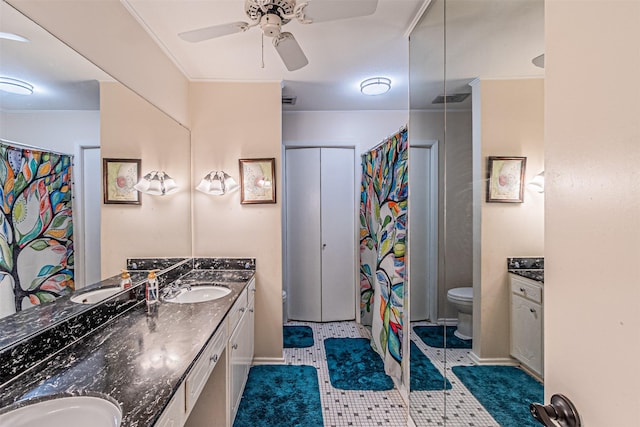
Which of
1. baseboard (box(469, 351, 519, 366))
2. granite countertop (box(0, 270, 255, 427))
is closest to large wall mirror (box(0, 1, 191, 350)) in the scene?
granite countertop (box(0, 270, 255, 427))

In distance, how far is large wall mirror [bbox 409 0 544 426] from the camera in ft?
2.64

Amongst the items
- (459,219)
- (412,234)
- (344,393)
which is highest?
(459,219)

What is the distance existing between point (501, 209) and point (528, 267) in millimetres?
208

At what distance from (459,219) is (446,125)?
1.50 ft

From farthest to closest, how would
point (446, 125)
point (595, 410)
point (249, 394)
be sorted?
point (249, 394) < point (446, 125) < point (595, 410)

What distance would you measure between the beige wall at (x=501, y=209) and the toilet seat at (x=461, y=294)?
0.05m

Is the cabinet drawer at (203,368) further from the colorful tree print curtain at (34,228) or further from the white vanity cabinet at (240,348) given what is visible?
the colorful tree print curtain at (34,228)

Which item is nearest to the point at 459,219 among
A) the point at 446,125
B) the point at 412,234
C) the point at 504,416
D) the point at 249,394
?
the point at 446,125

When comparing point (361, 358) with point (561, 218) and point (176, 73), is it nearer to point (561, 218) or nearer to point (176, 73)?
point (561, 218)

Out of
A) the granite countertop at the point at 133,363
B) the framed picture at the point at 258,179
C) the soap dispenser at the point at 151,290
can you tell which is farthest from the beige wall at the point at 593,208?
the framed picture at the point at 258,179

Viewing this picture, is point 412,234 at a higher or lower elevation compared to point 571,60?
lower

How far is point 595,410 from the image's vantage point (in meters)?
0.52

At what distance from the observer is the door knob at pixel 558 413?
0.56m

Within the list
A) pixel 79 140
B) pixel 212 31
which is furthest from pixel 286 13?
pixel 79 140
